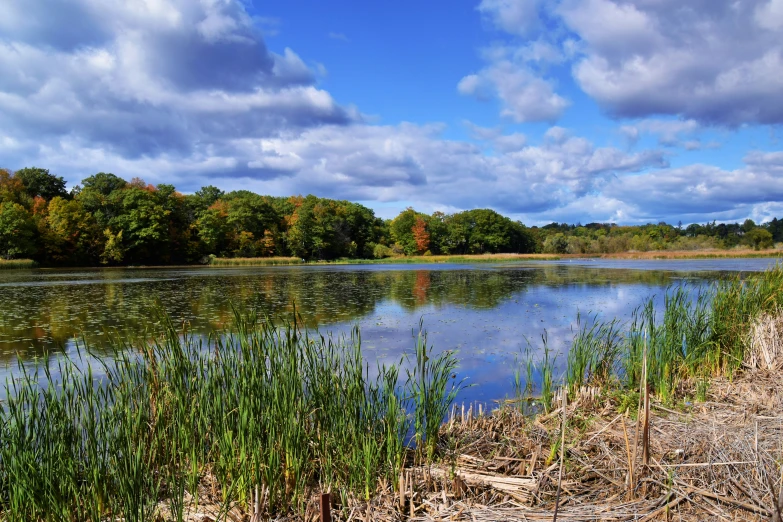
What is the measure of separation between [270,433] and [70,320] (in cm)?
1044

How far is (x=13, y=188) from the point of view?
4825 cm

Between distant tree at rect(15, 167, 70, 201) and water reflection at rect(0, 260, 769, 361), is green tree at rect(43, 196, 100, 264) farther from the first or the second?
water reflection at rect(0, 260, 769, 361)

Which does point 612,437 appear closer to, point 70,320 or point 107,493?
point 107,493

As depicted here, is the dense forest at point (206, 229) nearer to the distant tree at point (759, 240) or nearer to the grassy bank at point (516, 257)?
the distant tree at point (759, 240)

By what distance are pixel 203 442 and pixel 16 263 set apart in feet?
158

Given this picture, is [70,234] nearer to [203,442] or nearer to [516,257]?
[516,257]

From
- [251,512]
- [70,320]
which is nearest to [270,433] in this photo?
[251,512]

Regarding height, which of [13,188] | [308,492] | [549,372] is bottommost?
[308,492]

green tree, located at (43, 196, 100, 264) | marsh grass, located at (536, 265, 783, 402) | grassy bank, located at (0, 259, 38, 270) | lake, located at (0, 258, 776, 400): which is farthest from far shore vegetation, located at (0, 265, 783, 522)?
green tree, located at (43, 196, 100, 264)

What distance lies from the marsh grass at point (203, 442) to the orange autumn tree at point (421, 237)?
2990 inches

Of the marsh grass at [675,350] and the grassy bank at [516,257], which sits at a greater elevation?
the grassy bank at [516,257]

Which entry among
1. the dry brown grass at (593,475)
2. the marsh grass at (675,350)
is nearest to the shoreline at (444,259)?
the marsh grass at (675,350)

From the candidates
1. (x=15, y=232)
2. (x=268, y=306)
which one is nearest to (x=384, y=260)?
(x=15, y=232)

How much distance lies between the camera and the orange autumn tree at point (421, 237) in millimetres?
79625
